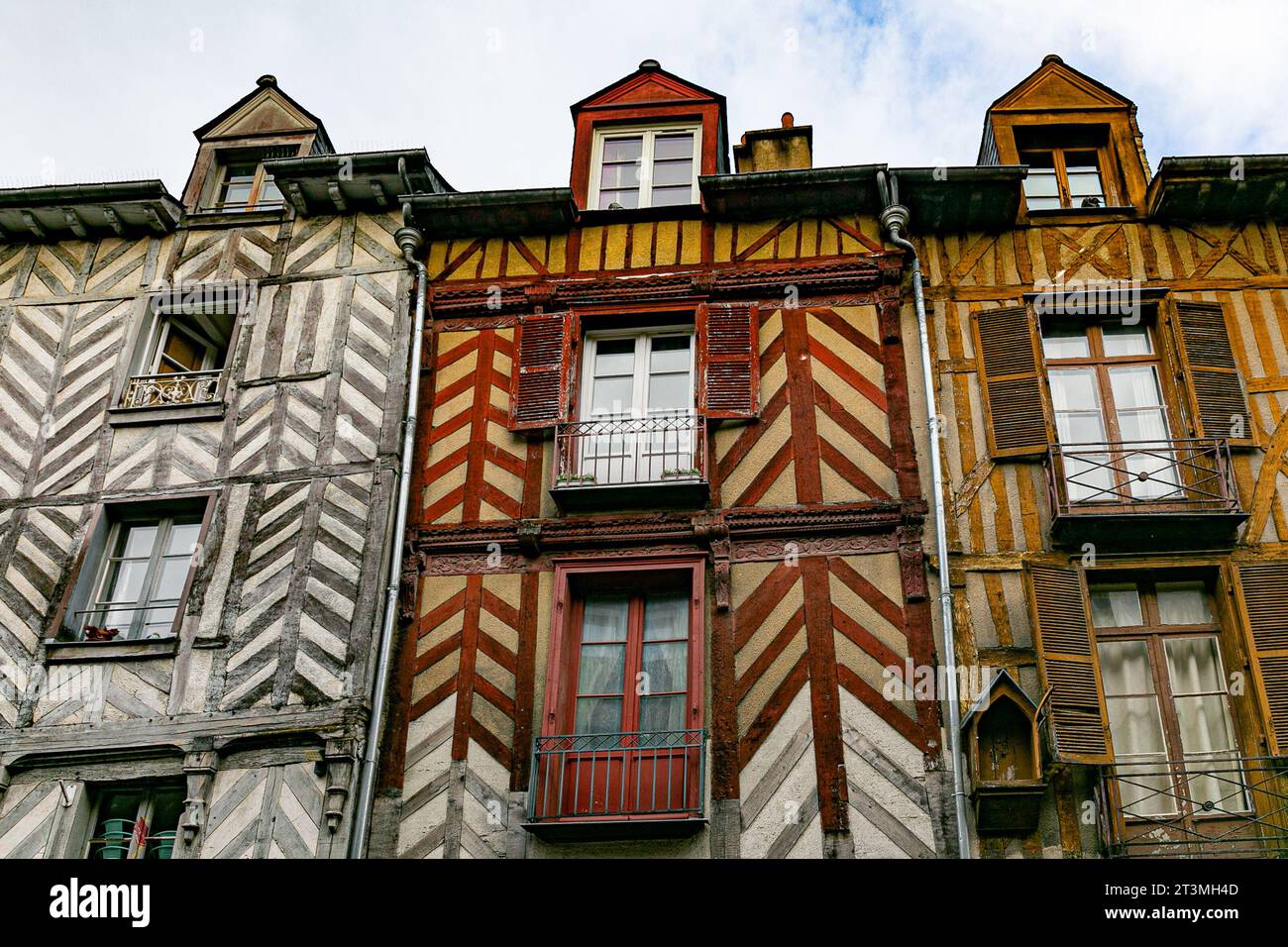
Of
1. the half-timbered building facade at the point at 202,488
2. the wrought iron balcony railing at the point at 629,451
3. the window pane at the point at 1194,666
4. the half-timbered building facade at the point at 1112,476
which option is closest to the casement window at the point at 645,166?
the half-timbered building facade at the point at 202,488

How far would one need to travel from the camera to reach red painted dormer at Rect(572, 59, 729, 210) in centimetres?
1341

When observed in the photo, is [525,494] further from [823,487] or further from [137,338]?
[137,338]

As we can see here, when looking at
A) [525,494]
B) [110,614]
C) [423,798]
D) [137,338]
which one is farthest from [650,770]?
[137,338]

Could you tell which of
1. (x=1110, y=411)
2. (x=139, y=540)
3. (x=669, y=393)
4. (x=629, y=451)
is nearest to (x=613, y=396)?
(x=669, y=393)

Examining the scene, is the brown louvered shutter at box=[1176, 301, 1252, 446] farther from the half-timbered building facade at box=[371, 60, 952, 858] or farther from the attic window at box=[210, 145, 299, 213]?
the attic window at box=[210, 145, 299, 213]

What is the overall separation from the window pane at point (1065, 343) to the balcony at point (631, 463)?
3.22 m

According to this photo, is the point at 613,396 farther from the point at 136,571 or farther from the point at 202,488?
the point at 136,571

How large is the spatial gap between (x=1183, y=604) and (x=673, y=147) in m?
6.66

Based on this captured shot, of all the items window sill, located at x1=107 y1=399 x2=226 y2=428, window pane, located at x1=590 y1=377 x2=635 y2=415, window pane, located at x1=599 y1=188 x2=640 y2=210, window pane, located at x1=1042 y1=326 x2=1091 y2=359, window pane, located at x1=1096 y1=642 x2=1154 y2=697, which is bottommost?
window pane, located at x1=1096 y1=642 x2=1154 y2=697

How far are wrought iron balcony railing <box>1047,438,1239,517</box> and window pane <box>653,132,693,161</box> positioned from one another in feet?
16.3

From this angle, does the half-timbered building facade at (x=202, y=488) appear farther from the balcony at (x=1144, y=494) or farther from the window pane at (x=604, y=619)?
the balcony at (x=1144, y=494)

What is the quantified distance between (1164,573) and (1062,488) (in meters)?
1.03

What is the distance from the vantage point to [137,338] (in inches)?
A: 514

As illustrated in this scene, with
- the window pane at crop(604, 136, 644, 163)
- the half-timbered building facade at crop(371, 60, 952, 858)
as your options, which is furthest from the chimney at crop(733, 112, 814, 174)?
the window pane at crop(604, 136, 644, 163)
